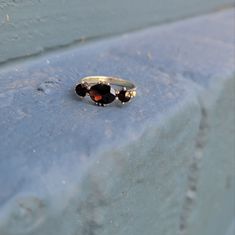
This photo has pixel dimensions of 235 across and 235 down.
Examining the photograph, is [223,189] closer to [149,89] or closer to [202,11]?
[149,89]

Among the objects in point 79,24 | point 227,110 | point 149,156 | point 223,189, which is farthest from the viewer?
point 223,189

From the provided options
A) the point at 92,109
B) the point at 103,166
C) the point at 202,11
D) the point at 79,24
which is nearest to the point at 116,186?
the point at 103,166

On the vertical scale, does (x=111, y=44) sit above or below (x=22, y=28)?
below

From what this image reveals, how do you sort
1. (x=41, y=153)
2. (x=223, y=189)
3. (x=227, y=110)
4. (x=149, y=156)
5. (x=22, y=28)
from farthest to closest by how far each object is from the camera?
1. (x=223, y=189)
2. (x=227, y=110)
3. (x=22, y=28)
4. (x=149, y=156)
5. (x=41, y=153)

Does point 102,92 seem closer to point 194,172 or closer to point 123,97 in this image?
point 123,97

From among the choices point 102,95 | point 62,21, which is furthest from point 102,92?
point 62,21

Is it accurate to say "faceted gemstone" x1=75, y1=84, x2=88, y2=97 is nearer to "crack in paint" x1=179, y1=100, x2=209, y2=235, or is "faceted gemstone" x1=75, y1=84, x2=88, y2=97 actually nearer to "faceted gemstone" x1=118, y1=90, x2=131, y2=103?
"faceted gemstone" x1=118, y1=90, x2=131, y2=103

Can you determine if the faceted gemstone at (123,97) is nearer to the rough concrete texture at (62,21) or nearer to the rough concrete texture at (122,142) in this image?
the rough concrete texture at (122,142)
